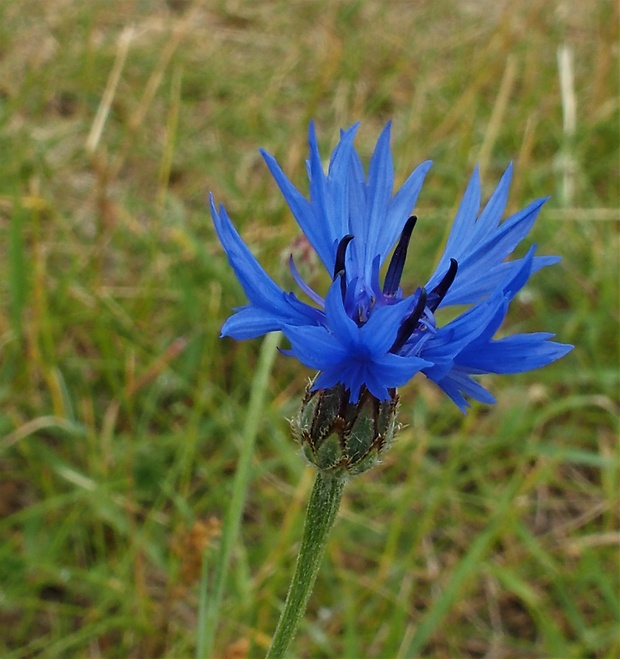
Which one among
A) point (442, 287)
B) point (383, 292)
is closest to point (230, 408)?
point (383, 292)

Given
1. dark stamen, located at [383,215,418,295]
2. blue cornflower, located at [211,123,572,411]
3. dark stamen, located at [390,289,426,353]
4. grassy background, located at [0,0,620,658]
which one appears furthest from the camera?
grassy background, located at [0,0,620,658]

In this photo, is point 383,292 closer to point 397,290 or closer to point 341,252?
point 397,290

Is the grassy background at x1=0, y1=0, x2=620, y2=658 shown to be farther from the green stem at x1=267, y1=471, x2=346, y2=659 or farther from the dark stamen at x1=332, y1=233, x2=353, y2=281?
the dark stamen at x1=332, y1=233, x2=353, y2=281

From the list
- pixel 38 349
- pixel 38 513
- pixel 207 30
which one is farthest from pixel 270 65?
pixel 38 513

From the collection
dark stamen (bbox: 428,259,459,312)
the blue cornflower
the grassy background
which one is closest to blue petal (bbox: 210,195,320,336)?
the blue cornflower

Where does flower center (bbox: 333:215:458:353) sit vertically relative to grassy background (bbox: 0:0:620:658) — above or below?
above

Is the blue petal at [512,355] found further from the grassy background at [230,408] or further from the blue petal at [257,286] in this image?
the grassy background at [230,408]

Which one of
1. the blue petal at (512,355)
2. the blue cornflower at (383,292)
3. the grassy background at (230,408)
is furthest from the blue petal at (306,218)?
the grassy background at (230,408)
